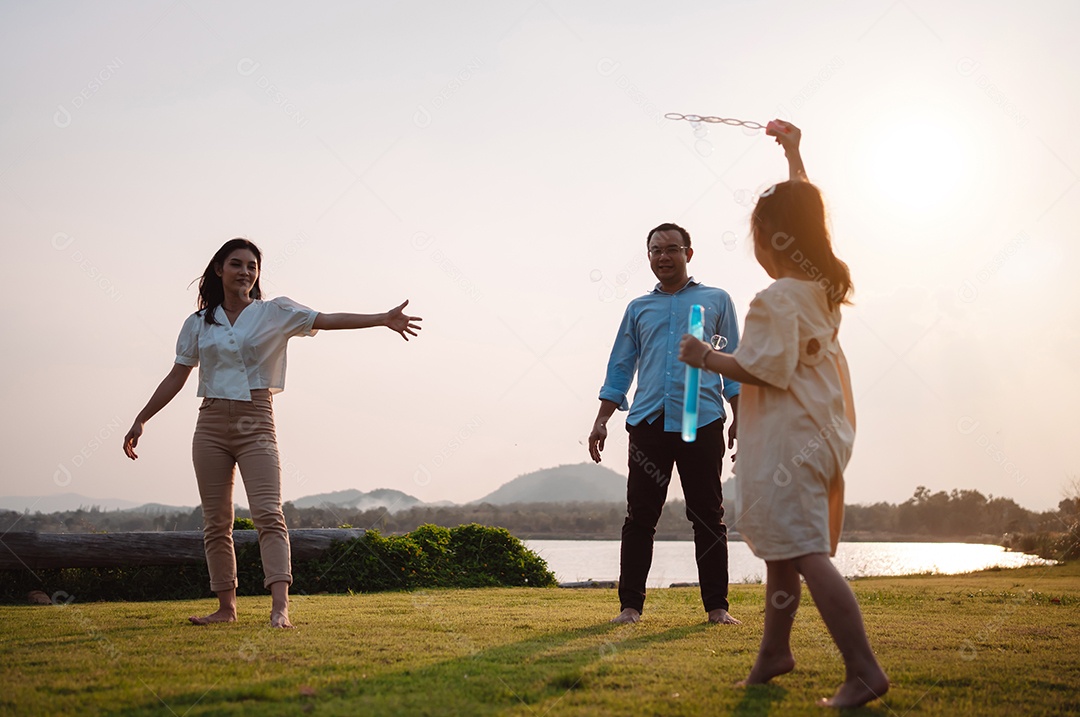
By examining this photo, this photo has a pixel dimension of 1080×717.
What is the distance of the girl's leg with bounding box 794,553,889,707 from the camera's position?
2645mm

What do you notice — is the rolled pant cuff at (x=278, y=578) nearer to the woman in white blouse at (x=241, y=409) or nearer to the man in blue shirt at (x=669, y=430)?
the woman in white blouse at (x=241, y=409)

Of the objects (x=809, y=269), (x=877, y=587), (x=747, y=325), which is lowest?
(x=877, y=587)

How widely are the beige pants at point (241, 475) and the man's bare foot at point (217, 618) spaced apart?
0.42ft

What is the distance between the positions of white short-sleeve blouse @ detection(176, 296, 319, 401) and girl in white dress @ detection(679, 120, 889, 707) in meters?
2.64

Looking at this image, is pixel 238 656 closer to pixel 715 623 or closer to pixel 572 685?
pixel 572 685

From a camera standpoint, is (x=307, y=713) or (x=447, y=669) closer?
(x=307, y=713)

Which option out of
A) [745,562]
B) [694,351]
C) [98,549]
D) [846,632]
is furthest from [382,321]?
[745,562]

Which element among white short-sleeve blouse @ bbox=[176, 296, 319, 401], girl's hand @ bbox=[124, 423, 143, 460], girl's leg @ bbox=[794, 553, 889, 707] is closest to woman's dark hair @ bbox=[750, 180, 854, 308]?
girl's leg @ bbox=[794, 553, 889, 707]

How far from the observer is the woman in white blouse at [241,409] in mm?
4777

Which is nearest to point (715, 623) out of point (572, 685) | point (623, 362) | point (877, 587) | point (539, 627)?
point (539, 627)

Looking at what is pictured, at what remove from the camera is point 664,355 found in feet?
17.7

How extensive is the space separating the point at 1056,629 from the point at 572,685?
3.16m

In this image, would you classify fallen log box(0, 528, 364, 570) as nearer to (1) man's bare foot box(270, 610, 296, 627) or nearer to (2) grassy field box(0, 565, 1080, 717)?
(2) grassy field box(0, 565, 1080, 717)

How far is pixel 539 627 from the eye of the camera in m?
4.58
